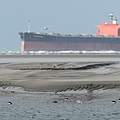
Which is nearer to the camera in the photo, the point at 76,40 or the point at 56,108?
the point at 56,108

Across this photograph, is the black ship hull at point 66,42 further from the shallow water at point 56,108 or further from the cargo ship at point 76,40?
the shallow water at point 56,108

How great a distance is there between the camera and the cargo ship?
141 m

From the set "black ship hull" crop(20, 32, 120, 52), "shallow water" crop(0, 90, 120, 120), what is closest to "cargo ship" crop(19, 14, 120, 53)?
"black ship hull" crop(20, 32, 120, 52)

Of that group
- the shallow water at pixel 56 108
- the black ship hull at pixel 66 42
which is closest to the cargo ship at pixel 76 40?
the black ship hull at pixel 66 42

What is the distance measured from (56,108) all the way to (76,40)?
11952 centimetres

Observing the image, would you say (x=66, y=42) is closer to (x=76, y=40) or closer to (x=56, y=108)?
(x=76, y=40)

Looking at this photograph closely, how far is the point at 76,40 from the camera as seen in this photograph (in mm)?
144750

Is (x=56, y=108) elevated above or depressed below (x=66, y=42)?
above

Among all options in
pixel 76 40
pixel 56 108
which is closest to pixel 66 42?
pixel 76 40

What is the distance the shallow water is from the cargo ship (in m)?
109

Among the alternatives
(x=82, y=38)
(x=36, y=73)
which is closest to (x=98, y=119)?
(x=36, y=73)

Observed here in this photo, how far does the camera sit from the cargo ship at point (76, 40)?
462 ft

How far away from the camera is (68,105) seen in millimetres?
26312

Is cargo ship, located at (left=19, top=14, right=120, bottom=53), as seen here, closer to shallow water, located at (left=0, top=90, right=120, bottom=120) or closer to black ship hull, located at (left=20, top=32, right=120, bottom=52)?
black ship hull, located at (left=20, top=32, right=120, bottom=52)
